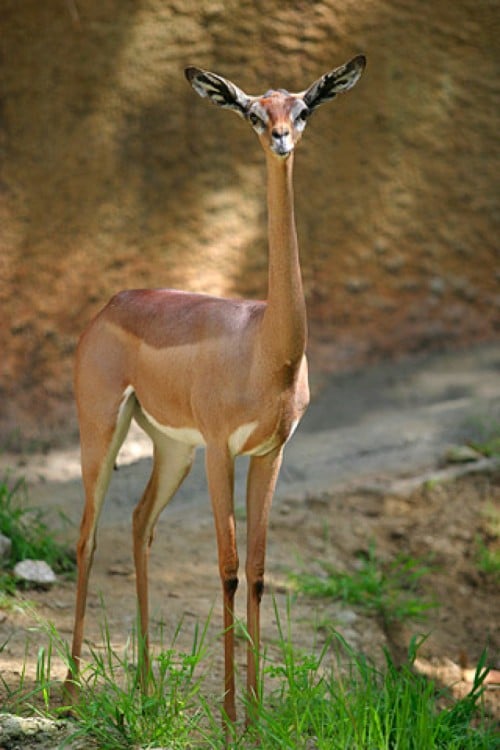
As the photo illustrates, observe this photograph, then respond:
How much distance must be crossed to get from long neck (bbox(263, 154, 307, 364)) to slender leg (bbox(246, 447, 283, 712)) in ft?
1.41

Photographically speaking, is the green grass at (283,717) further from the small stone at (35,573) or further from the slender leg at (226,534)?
the small stone at (35,573)

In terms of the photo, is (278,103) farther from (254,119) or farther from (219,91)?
(219,91)

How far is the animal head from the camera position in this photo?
335cm

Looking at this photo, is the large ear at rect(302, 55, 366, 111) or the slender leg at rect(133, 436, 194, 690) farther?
the slender leg at rect(133, 436, 194, 690)

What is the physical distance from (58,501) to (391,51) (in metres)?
3.82

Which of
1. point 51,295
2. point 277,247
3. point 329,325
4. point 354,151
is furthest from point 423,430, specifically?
point 277,247

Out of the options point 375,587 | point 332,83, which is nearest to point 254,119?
point 332,83

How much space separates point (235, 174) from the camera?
7.34m

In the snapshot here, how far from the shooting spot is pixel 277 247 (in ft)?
11.5

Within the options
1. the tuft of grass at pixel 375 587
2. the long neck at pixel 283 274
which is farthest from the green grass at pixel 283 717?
the tuft of grass at pixel 375 587

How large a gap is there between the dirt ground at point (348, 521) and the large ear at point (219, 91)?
6.81 ft

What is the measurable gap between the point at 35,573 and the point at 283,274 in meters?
2.12

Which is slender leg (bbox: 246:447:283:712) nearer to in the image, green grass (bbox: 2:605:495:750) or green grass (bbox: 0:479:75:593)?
green grass (bbox: 2:605:495:750)

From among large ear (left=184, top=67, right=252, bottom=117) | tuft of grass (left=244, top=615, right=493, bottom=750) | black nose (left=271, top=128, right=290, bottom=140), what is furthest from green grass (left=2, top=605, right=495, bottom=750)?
large ear (left=184, top=67, right=252, bottom=117)
